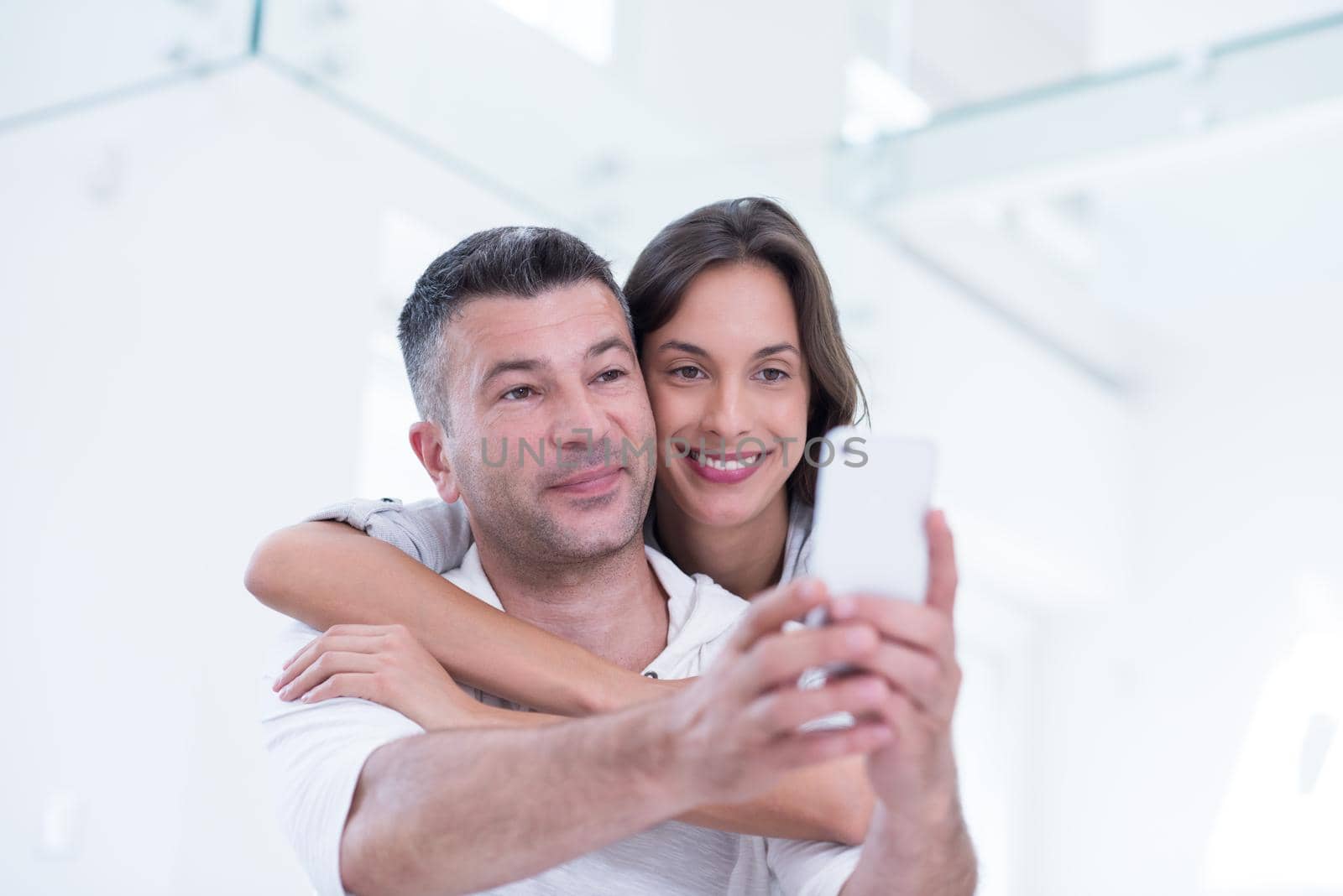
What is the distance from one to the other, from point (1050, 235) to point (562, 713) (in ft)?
14.4

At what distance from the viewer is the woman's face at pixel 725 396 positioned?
6.15 ft

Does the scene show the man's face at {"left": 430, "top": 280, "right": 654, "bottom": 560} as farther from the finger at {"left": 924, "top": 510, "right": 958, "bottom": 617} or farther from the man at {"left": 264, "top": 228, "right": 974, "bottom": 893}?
the finger at {"left": 924, "top": 510, "right": 958, "bottom": 617}

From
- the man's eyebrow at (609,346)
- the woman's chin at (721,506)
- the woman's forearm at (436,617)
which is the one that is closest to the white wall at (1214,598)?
the woman's chin at (721,506)

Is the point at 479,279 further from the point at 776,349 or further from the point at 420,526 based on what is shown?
the point at 776,349

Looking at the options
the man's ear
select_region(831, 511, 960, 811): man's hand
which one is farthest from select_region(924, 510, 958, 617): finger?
the man's ear

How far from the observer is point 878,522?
919 millimetres

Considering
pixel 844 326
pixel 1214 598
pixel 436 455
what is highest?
pixel 844 326

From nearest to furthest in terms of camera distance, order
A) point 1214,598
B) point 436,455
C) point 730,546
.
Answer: point 436,455
point 730,546
point 1214,598

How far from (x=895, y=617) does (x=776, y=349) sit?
105 cm

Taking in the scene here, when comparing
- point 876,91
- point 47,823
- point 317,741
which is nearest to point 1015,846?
point 876,91

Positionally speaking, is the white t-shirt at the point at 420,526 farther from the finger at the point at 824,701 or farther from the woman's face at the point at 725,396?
the finger at the point at 824,701

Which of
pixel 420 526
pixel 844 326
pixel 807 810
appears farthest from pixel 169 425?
pixel 844 326

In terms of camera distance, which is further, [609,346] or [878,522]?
[609,346]

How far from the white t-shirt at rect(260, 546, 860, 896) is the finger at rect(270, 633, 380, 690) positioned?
0.10ft
